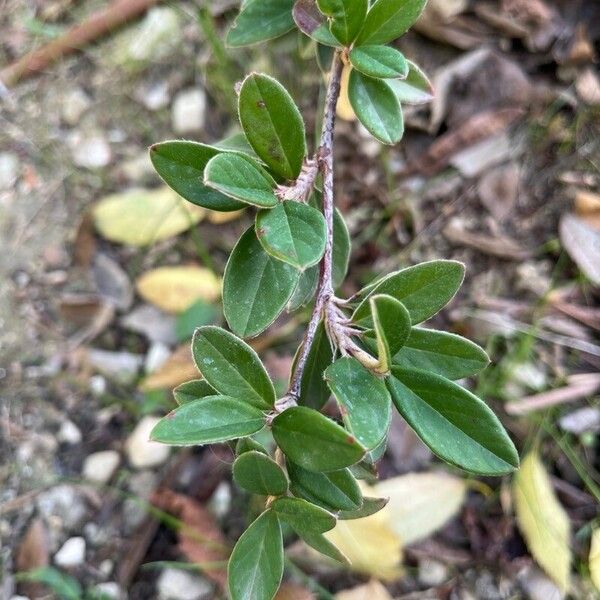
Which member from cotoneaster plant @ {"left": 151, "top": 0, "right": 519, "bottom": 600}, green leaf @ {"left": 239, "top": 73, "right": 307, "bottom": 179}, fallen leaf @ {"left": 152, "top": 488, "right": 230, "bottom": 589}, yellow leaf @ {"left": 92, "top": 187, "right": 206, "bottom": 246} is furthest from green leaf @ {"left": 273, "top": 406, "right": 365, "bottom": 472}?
yellow leaf @ {"left": 92, "top": 187, "right": 206, "bottom": 246}

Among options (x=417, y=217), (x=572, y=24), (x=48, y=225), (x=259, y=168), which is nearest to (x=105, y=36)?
(x=48, y=225)

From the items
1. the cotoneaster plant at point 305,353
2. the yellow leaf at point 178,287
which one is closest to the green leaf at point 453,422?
the cotoneaster plant at point 305,353

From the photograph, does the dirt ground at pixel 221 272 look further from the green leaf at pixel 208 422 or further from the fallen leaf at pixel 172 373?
the green leaf at pixel 208 422

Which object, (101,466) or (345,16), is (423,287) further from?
(101,466)

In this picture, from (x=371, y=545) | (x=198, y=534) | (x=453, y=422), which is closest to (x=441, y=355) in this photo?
(x=453, y=422)

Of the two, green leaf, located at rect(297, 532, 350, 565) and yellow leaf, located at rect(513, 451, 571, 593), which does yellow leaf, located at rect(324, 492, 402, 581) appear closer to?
yellow leaf, located at rect(513, 451, 571, 593)

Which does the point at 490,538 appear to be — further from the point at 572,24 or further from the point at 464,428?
the point at 572,24

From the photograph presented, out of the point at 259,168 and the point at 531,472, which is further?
the point at 531,472
